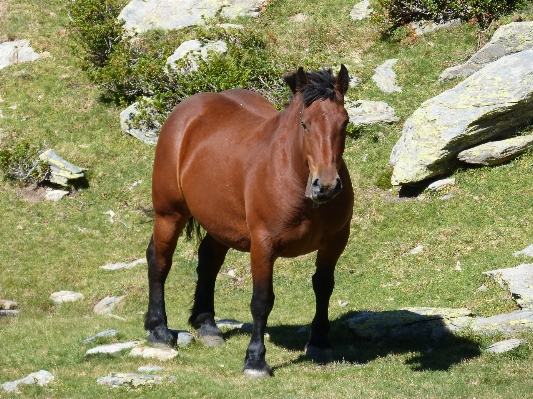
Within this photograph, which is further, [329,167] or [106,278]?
[106,278]

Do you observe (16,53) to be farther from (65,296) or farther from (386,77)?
(65,296)

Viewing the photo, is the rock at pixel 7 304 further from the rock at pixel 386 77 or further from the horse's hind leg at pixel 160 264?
the rock at pixel 386 77

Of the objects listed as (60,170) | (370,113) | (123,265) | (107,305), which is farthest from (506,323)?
(60,170)

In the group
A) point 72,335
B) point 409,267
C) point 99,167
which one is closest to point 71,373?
point 72,335

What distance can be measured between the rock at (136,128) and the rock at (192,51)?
1.63 metres

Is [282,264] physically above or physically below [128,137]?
below

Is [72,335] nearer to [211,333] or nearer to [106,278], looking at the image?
[211,333]

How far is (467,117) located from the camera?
15.1m

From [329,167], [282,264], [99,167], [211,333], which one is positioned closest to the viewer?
[329,167]

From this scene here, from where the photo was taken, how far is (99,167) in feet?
66.9

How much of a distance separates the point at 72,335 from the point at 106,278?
16.8 feet

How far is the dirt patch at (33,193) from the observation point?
19.4 metres

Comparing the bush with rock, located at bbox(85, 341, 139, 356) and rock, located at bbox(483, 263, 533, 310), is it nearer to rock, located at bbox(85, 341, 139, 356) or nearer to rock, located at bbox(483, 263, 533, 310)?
rock, located at bbox(483, 263, 533, 310)

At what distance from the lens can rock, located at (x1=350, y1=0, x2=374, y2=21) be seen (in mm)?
23844
